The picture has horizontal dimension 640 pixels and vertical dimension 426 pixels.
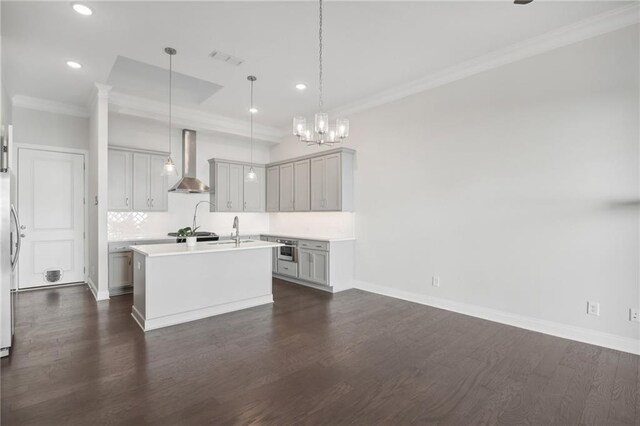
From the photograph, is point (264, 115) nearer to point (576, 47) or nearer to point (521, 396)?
point (576, 47)

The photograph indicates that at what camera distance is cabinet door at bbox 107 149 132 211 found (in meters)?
5.42

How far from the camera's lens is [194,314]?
3.99 meters

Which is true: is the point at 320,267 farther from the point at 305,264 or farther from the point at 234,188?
the point at 234,188

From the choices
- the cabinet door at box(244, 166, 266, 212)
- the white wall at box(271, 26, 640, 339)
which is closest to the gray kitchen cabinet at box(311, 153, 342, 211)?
the white wall at box(271, 26, 640, 339)

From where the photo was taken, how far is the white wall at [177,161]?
576 cm

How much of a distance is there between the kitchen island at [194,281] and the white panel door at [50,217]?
2.43m

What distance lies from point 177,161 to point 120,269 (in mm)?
2278

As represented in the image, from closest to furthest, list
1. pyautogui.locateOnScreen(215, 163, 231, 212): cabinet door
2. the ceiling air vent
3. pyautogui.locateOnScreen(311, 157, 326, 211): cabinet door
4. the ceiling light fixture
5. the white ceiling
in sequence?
the white ceiling < the ceiling light fixture < the ceiling air vent < pyautogui.locateOnScreen(311, 157, 326, 211): cabinet door < pyautogui.locateOnScreen(215, 163, 231, 212): cabinet door

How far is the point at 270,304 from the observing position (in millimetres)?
4645

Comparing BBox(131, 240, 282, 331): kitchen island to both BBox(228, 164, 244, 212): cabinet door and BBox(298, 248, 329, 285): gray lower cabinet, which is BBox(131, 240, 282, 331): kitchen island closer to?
BBox(298, 248, 329, 285): gray lower cabinet

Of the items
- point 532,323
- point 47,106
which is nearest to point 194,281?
point 532,323

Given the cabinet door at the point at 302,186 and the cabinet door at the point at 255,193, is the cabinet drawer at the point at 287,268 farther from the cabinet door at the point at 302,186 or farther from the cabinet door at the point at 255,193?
the cabinet door at the point at 255,193

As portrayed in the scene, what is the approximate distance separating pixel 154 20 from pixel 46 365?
3.24 meters

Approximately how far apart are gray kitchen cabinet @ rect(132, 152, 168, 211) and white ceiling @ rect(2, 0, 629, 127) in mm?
1347
